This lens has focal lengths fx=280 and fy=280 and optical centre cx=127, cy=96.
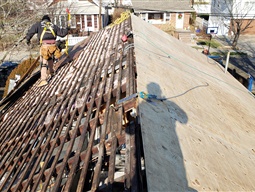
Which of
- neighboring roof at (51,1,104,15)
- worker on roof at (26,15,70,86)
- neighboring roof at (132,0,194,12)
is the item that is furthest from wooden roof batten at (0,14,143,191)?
neighboring roof at (132,0,194,12)

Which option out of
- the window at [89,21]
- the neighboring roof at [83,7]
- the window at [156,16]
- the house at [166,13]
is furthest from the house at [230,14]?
the window at [89,21]

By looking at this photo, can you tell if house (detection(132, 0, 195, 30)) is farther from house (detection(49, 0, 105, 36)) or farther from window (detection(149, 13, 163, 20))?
house (detection(49, 0, 105, 36))

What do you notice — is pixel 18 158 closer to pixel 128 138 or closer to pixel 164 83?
pixel 128 138

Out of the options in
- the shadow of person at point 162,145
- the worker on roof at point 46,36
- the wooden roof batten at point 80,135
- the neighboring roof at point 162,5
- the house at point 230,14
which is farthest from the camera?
the neighboring roof at point 162,5

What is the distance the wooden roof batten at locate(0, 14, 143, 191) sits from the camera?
276 centimetres

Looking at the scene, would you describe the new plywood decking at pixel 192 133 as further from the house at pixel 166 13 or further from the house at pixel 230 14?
the house at pixel 166 13

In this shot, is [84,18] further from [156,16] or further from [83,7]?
[156,16]

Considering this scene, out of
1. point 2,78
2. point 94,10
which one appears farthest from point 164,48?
point 94,10

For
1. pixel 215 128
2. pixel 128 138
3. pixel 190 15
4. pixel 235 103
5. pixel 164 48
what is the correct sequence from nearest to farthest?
pixel 128 138 → pixel 215 128 → pixel 235 103 → pixel 164 48 → pixel 190 15

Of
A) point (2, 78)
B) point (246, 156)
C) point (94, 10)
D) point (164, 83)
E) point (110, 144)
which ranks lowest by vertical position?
point (2, 78)

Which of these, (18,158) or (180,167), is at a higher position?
(180,167)

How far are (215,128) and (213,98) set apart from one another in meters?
1.31

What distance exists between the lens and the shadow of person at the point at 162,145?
7.22ft

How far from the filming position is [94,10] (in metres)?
33.2
